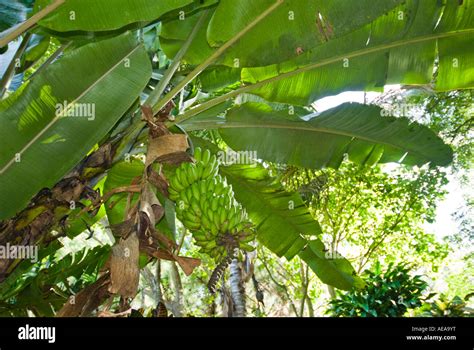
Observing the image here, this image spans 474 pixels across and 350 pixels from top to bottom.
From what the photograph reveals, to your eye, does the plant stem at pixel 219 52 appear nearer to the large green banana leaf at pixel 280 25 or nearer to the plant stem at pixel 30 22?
the large green banana leaf at pixel 280 25

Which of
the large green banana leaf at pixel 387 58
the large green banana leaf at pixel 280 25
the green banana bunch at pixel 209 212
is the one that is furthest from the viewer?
the large green banana leaf at pixel 387 58

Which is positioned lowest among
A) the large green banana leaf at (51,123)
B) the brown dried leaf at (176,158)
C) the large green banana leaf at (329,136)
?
the brown dried leaf at (176,158)

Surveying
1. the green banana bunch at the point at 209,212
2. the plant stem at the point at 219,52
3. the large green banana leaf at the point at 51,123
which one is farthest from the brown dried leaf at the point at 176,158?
the plant stem at the point at 219,52

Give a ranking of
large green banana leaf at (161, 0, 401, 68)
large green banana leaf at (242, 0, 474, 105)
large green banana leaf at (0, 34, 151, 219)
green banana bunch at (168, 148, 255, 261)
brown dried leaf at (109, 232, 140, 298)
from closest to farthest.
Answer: brown dried leaf at (109, 232, 140, 298)
green banana bunch at (168, 148, 255, 261)
large green banana leaf at (0, 34, 151, 219)
large green banana leaf at (161, 0, 401, 68)
large green banana leaf at (242, 0, 474, 105)

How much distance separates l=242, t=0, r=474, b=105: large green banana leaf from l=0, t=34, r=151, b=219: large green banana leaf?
684 mm

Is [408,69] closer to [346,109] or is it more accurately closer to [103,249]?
[346,109]

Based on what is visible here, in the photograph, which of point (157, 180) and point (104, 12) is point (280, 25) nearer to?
point (104, 12)

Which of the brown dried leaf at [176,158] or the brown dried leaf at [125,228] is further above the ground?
the brown dried leaf at [176,158]

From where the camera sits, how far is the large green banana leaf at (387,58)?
1.77 m

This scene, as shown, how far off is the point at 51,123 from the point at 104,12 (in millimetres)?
313

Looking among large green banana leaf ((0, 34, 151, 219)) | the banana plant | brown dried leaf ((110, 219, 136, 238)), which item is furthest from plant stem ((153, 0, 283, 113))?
brown dried leaf ((110, 219, 136, 238))

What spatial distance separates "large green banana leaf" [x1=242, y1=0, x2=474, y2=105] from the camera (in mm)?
1771

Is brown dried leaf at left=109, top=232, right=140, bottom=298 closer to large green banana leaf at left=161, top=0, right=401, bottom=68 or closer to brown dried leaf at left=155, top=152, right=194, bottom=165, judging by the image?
brown dried leaf at left=155, top=152, right=194, bottom=165
